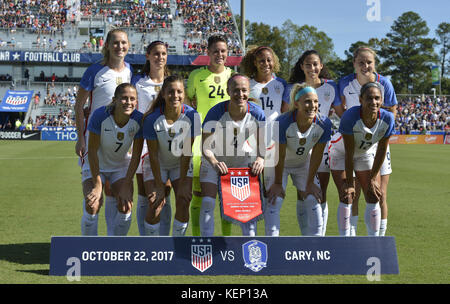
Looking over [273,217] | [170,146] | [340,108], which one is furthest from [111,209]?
[340,108]

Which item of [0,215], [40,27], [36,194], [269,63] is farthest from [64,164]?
[40,27]

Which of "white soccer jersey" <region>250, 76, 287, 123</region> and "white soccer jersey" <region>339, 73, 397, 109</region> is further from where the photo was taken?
"white soccer jersey" <region>250, 76, 287, 123</region>

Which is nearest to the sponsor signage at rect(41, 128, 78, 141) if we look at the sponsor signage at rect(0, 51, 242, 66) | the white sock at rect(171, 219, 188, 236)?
the sponsor signage at rect(0, 51, 242, 66)

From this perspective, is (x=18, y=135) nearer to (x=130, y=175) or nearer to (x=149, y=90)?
(x=149, y=90)

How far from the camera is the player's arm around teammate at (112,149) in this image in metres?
5.09

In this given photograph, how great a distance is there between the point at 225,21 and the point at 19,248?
4646 cm

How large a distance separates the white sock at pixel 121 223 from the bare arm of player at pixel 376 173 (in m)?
2.58

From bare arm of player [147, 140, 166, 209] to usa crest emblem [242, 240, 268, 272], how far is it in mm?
1044

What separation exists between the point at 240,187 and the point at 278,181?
0.55 meters

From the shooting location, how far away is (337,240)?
4637 millimetres

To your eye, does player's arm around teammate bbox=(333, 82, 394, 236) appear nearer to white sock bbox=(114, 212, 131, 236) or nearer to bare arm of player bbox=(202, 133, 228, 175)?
bare arm of player bbox=(202, 133, 228, 175)

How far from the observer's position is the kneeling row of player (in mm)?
5098

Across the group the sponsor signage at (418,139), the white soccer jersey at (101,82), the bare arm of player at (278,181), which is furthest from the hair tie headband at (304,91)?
the sponsor signage at (418,139)
